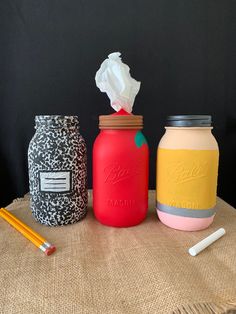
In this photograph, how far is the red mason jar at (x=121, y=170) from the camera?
48cm

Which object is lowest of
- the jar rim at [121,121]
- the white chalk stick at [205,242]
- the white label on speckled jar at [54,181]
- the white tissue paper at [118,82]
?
the white chalk stick at [205,242]

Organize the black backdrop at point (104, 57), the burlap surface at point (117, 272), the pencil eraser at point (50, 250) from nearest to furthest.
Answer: the burlap surface at point (117, 272) < the pencil eraser at point (50, 250) < the black backdrop at point (104, 57)

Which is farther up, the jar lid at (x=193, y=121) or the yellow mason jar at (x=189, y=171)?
the jar lid at (x=193, y=121)

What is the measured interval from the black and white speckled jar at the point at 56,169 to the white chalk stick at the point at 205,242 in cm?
26

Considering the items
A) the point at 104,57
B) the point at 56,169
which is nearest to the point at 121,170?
the point at 56,169

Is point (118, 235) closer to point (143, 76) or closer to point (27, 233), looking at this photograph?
point (27, 233)

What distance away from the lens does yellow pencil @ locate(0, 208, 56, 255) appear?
0.41 m

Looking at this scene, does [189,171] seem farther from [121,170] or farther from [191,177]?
[121,170]

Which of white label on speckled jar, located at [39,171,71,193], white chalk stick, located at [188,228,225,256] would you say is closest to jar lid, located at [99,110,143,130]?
white label on speckled jar, located at [39,171,71,193]

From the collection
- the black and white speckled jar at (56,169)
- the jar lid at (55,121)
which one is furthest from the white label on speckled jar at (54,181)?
the jar lid at (55,121)

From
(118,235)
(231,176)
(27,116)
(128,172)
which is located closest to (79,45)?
(27,116)

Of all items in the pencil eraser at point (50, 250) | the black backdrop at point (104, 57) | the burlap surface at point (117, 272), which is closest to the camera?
the burlap surface at point (117, 272)

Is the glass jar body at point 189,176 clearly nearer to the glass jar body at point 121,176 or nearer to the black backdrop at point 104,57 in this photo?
the glass jar body at point 121,176

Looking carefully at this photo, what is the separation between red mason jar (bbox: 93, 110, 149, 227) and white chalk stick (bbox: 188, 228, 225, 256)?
5.5 inches
